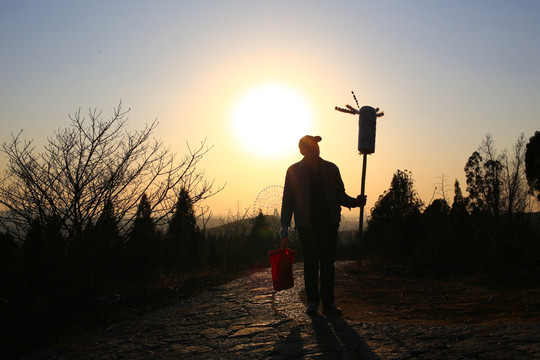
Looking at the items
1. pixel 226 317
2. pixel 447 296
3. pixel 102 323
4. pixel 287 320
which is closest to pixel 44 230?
pixel 102 323

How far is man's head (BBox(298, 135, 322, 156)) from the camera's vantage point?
18.8ft

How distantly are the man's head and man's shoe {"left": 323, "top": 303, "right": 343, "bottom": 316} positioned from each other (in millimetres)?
1785

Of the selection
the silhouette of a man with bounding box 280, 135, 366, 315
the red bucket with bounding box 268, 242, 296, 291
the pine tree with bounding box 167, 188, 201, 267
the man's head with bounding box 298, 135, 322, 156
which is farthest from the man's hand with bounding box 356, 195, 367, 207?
the pine tree with bounding box 167, 188, 201, 267

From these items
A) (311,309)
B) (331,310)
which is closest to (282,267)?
(311,309)

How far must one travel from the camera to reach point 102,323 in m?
6.55

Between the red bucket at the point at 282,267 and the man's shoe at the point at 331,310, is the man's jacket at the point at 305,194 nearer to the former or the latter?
the red bucket at the point at 282,267

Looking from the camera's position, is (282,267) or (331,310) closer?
(331,310)

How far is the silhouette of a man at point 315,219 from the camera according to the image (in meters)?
5.52

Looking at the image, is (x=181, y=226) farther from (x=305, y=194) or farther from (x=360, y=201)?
(x=305, y=194)

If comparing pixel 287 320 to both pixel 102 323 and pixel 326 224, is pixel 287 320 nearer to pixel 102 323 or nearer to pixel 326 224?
pixel 326 224

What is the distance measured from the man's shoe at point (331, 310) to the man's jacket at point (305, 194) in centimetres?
97

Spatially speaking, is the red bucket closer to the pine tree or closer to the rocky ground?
the rocky ground

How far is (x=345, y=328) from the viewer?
469 cm

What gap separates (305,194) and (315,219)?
0.31m
